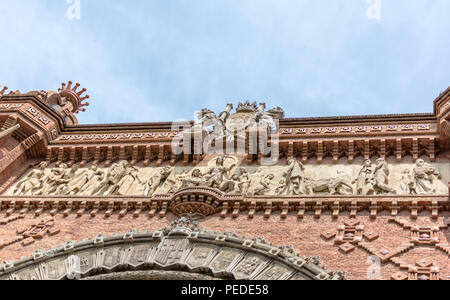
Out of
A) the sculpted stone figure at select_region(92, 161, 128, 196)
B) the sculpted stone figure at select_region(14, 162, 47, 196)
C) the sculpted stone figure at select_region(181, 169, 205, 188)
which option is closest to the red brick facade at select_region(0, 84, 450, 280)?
the sculpted stone figure at select_region(14, 162, 47, 196)

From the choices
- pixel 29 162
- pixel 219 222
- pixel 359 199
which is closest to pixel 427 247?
pixel 359 199

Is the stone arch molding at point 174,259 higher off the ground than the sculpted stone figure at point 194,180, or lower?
lower

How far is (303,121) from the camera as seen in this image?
14508mm

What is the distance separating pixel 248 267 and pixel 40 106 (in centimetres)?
683

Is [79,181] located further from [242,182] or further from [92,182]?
[242,182]

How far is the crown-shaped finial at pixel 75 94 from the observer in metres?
17.6

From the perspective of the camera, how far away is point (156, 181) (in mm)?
13633

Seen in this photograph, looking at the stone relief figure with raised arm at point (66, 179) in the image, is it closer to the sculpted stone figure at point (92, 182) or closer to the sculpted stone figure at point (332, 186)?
the sculpted stone figure at point (92, 182)

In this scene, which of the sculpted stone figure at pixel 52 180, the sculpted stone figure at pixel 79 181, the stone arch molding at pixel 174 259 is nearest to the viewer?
the stone arch molding at pixel 174 259

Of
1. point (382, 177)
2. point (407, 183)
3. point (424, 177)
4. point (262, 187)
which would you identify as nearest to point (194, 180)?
point (262, 187)

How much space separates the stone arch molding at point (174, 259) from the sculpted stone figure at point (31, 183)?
8.03ft

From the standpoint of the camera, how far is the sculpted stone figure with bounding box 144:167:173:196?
13.4m

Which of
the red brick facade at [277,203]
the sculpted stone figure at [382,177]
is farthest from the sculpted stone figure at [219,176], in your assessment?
the sculpted stone figure at [382,177]

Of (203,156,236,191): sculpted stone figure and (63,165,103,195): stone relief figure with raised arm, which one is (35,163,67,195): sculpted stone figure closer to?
(63,165,103,195): stone relief figure with raised arm
